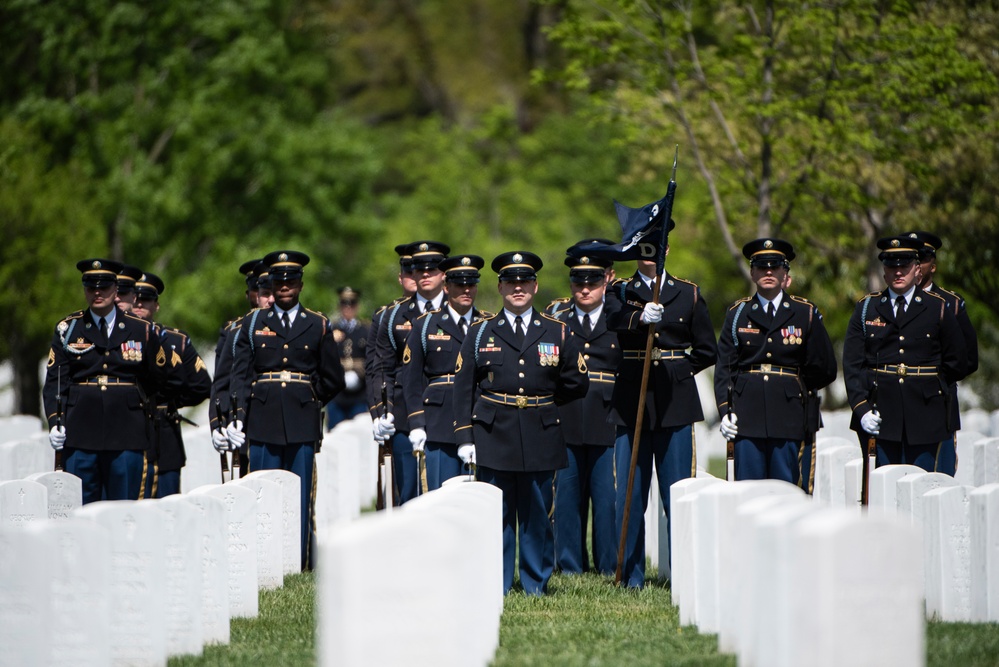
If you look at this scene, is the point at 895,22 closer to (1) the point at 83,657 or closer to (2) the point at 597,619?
(2) the point at 597,619

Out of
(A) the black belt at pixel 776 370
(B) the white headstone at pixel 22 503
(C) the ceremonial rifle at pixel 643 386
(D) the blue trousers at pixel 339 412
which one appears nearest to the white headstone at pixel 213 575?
(B) the white headstone at pixel 22 503

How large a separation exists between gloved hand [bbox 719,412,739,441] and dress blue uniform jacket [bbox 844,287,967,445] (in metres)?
1.04

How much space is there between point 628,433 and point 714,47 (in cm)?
1004

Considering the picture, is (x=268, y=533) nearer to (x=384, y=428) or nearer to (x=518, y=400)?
(x=384, y=428)

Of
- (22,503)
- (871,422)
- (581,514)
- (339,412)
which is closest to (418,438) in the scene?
(581,514)

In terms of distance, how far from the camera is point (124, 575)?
7.41 m

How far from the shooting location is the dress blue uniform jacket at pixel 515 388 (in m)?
9.98

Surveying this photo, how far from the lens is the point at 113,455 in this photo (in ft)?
37.0

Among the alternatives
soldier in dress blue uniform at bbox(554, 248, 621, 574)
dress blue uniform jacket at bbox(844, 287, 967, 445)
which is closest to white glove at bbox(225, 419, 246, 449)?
soldier in dress blue uniform at bbox(554, 248, 621, 574)

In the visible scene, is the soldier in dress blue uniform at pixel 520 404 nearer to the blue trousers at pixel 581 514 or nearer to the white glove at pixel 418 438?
the white glove at pixel 418 438

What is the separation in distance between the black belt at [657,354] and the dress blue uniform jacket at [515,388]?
32.0 inches

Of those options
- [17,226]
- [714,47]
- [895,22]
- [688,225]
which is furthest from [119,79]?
[895,22]

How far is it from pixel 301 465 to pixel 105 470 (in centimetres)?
154

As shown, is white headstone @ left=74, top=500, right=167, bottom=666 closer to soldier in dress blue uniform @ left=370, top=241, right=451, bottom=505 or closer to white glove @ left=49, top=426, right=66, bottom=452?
white glove @ left=49, top=426, right=66, bottom=452
